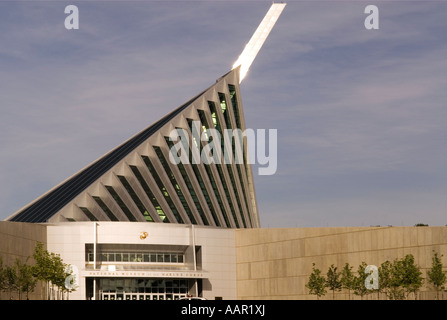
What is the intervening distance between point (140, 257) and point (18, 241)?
45.9 ft

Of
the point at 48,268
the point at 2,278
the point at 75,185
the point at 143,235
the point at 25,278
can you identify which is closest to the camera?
the point at 2,278

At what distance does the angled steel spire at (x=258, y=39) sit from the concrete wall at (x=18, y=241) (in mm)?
47306

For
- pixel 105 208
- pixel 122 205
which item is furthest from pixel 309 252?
pixel 105 208

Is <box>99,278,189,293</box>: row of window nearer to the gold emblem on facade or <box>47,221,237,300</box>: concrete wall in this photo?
<box>47,221,237,300</box>: concrete wall

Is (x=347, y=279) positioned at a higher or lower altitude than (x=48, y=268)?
lower

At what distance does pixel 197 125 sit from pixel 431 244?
36.5 meters

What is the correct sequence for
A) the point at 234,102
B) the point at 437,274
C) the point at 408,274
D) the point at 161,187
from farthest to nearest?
the point at 234,102 < the point at 161,187 < the point at 408,274 < the point at 437,274

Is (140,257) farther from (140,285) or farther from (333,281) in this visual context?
(333,281)

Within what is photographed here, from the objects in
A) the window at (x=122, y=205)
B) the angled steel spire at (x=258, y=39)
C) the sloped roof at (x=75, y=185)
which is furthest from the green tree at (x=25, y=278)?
the angled steel spire at (x=258, y=39)

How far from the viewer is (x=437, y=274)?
214ft
